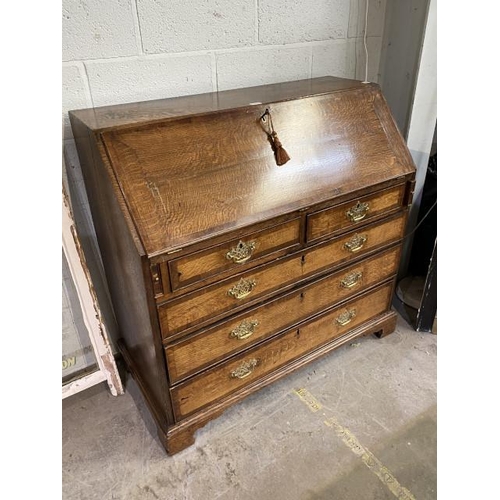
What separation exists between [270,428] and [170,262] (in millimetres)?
846

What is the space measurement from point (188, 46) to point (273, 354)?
118cm

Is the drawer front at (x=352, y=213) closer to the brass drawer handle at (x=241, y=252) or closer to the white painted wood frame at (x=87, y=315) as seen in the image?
the brass drawer handle at (x=241, y=252)

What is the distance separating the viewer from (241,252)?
121cm

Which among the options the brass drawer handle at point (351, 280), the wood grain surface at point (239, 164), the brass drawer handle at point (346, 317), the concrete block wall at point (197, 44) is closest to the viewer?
the wood grain surface at point (239, 164)

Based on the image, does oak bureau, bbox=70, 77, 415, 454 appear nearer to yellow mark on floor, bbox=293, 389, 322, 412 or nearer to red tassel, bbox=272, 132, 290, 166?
red tassel, bbox=272, 132, 290, 166

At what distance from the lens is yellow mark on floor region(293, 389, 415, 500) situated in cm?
134

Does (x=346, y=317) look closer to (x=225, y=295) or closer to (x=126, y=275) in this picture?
(x=225, y=295)

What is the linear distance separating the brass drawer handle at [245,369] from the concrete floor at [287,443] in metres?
0.22

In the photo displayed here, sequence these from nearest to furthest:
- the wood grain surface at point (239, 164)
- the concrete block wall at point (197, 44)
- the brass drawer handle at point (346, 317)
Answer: the wood grain surface at point (239, 164) < the concrete block wall at point (197, 44) < the brass drawer handle at point (346, 317)

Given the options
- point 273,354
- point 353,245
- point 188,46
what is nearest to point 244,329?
point 273,354

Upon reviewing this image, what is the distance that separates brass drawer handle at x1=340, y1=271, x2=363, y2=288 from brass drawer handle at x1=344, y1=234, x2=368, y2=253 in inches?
4.6

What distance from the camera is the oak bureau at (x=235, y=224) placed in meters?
1.11

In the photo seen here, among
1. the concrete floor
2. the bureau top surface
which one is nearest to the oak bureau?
the bureau top surface

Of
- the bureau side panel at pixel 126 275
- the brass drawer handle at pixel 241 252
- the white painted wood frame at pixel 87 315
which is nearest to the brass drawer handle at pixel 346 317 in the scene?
the brass drawer handle at pixel 241 252
